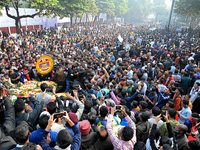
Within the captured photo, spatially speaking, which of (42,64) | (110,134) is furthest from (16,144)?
(42,64)

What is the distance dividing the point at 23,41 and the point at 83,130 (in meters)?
14.1

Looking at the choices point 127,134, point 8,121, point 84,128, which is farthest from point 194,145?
point 8,121

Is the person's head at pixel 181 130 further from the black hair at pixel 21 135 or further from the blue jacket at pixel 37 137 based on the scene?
the black hair at pixel 21 135

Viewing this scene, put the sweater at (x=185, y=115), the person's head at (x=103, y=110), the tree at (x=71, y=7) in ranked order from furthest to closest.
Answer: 1. the tree at (x=71, y=7)
2. the sweater at (x=185, y=115)
3. the person's head at (x=103, y=110)

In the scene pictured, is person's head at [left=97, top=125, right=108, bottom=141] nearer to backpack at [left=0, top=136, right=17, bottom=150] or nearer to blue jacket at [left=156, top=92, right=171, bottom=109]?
backpack at [left=0, top=136, right=17, bottom=150]

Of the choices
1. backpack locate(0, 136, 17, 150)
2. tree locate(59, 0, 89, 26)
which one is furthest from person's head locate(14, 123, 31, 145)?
tree locate(59, 0, 89, 26)

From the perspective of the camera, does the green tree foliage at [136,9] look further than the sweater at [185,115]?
Yes

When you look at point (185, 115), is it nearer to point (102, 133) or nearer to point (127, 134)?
point (127, 134)

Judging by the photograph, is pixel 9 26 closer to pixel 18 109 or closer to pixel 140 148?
pixel 18 109

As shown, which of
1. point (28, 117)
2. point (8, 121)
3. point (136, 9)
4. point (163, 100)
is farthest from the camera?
point (136, 9)

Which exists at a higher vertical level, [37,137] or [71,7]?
[71,7]

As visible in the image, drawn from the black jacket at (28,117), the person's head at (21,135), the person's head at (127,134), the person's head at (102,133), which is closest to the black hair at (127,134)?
the person's head at (127,134)

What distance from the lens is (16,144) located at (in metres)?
2.14

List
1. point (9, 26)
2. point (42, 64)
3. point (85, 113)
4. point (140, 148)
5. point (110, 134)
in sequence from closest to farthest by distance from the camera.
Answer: point (140, 148) < point (110, 134) < point (85, 113) < point (42, 64) < point (9, 26)
